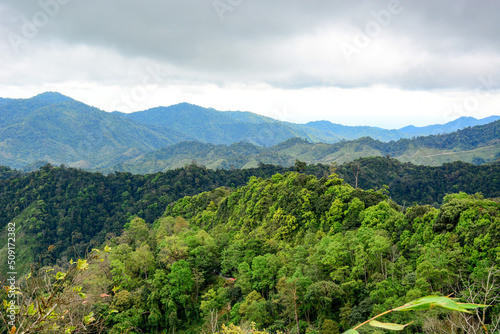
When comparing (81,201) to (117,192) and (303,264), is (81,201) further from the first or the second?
(303,264)

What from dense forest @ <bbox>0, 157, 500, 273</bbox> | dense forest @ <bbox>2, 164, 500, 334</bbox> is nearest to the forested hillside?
dense forest @ <bbox>0, 157, 500, 273</bbox>

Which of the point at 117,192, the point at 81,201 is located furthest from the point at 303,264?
the point at 117,192

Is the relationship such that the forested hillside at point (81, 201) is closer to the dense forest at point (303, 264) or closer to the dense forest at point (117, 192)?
Result: the dense forest at point (117, 192)

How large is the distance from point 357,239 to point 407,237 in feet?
12.8

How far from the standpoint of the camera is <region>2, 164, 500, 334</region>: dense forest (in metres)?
21.4

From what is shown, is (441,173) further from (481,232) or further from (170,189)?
(481,232)

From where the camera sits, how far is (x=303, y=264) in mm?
29688

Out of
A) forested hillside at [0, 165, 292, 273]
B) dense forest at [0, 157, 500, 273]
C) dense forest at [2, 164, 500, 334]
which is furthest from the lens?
dense forest at [0, 157, 500, 273]

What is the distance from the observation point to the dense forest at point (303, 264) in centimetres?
2138

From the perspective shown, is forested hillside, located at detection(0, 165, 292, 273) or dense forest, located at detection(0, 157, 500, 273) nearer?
forested hillside, located at detection(0, 165, 292, 273)

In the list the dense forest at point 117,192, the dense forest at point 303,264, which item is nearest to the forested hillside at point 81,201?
the dense forest at point 117,192

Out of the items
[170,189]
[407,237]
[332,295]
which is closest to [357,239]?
[407,237]

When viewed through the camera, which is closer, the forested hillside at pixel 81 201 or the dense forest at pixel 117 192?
the forested hillside at pixel 81 201

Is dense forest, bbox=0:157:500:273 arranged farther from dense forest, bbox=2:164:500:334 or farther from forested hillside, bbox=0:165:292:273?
dense forest, bbox=2:164:500:334
